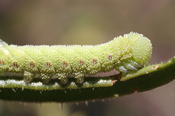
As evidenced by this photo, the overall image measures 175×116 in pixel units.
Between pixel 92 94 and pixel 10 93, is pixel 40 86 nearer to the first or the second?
pixel 10 93

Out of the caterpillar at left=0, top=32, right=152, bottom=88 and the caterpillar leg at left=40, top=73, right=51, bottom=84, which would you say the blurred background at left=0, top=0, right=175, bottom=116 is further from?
the caterpillar leg at left=40, top=73, right=51, bottom=84

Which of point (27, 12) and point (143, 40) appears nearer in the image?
point (143, 40)

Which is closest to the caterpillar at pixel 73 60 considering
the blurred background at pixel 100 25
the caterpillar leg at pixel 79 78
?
the caterpillar leg at pixel 79 78

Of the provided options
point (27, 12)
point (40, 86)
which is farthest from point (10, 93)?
point (27, 12)

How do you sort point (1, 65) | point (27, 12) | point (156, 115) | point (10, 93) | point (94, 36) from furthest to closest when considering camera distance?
point (27, 12)
point (94, 36)
point (156, 115)
point (1, 65)
point (10, 93)

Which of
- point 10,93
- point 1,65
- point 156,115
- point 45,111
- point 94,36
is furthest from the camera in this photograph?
point 94,36

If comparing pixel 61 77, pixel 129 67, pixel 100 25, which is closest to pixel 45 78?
pixel 61 77

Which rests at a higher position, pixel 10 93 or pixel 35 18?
pixel 35 18
